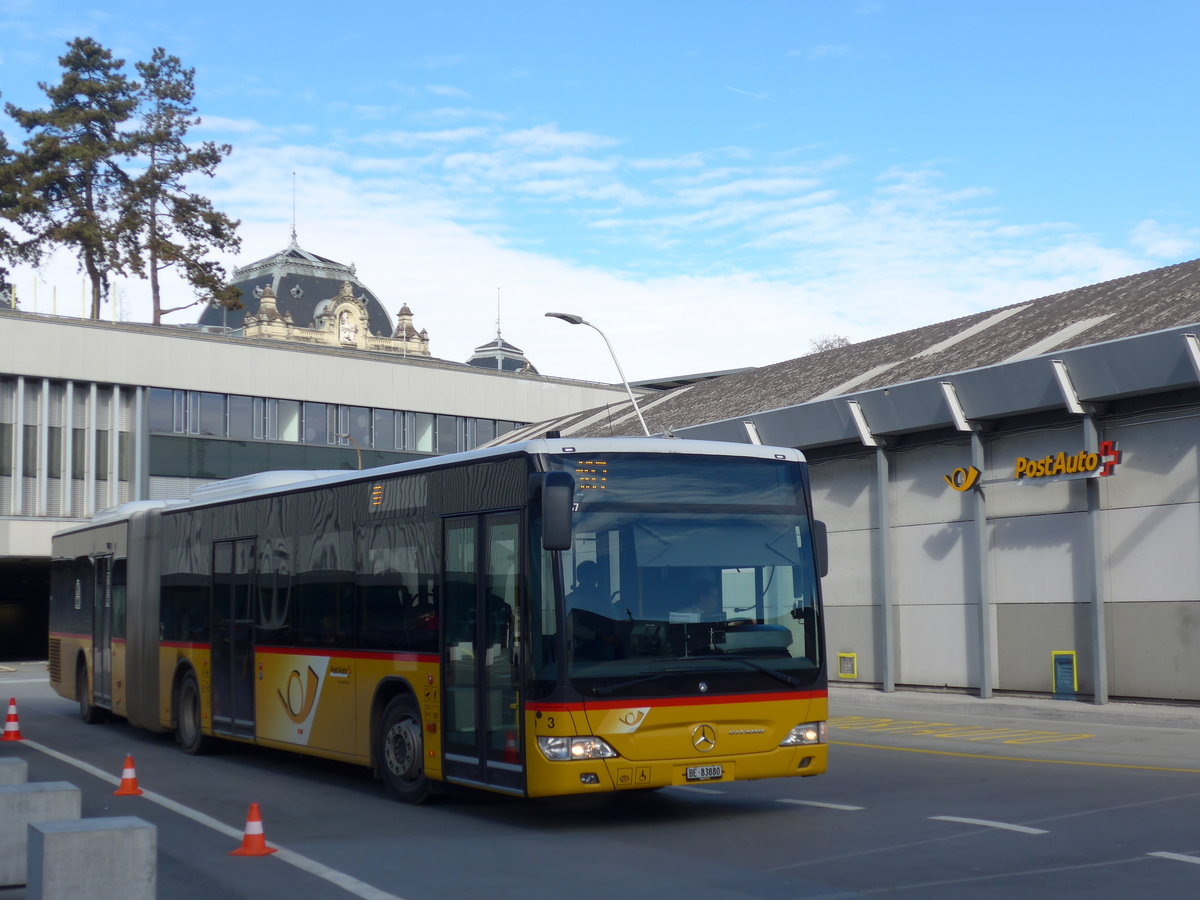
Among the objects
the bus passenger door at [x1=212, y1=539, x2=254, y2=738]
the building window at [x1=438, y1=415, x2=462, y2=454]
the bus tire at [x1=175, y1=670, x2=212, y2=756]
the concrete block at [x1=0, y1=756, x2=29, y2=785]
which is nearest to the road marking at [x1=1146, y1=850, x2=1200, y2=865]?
the concrete block at [x1=0, y1=756, x2=29, y2=785]

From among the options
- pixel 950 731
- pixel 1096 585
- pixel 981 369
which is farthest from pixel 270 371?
pixel 950 731

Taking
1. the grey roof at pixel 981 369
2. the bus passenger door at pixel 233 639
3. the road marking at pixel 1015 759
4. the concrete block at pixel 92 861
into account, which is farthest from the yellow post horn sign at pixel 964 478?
the concrete block at pixel 92 861

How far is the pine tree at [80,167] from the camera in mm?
54625

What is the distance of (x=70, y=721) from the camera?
2345 centimetres

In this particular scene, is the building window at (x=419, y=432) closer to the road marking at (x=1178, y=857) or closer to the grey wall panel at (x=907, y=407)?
the grey wall panel at (x=907, y=407)

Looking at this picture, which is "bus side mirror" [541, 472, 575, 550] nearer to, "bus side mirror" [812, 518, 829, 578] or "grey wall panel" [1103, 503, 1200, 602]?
"bus side mirror" [812, 518, 829, 578]

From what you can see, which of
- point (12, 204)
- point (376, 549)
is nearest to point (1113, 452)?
point (376, 549)

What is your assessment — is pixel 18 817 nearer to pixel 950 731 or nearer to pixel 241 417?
pixel 950 731

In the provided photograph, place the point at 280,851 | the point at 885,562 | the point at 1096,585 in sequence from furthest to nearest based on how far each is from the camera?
the point at 885,562 < the point at 1096,585 < the point at 280,851

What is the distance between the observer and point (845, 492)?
92.6 ft

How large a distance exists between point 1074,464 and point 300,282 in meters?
108

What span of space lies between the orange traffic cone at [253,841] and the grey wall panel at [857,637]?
1823 cm

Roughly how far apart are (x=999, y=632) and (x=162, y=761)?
14263 millimetres

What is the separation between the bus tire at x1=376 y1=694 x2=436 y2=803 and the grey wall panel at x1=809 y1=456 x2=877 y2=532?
1614 centimetres
